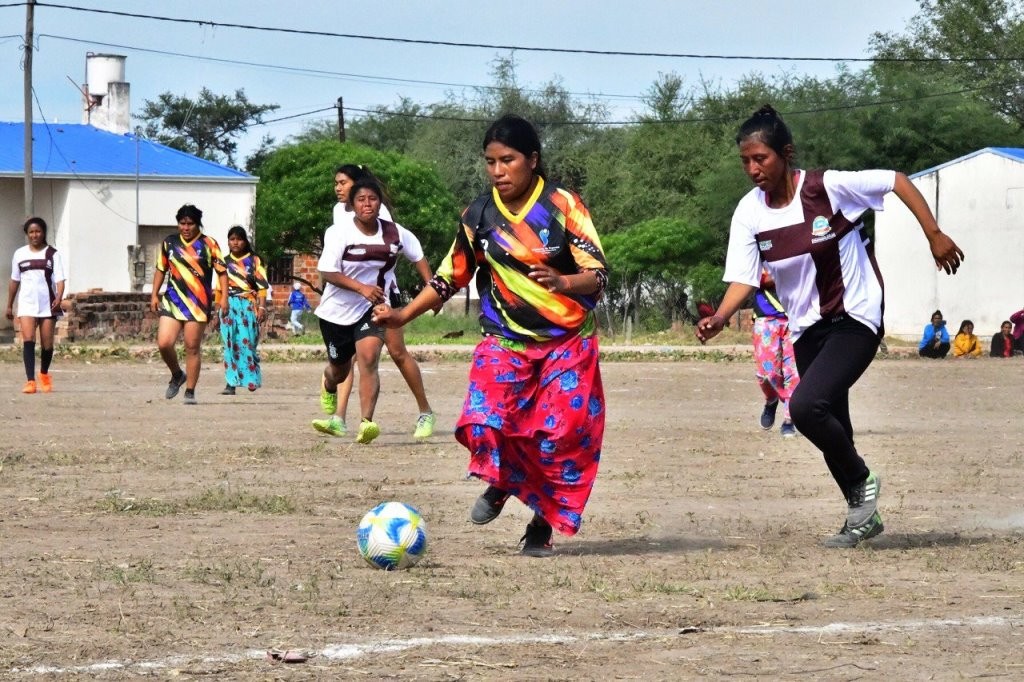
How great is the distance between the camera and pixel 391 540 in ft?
21.9

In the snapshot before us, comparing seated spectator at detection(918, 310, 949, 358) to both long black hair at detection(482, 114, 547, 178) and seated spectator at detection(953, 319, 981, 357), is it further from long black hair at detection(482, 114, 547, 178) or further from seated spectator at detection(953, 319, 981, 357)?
long black hair at detection(482, 114, 547, 178)

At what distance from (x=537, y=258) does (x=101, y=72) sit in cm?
4416

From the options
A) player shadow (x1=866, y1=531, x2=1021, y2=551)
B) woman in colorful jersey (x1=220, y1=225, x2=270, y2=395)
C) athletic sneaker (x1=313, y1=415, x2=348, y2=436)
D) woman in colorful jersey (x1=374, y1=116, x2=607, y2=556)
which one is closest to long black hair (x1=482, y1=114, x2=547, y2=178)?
woman in colorful jersey (x1=374, y1=116, x2=607, y2=556)

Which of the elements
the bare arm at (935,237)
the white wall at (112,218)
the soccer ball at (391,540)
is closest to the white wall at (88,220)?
the white wall at (112,218)

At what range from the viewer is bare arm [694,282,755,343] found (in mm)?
6930

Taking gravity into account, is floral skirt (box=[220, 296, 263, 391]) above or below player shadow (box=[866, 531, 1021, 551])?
above

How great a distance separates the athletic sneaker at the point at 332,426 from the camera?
12555 millimetres

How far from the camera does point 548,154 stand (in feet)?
220

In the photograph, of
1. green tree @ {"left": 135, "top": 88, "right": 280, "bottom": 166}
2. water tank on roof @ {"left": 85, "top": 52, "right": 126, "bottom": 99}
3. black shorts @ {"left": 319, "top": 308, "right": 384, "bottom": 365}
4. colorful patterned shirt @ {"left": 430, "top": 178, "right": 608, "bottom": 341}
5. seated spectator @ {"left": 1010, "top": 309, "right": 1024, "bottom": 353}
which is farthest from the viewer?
green tree @ {"left": 135, "top": 88, "right": 280, "bottom": 166}

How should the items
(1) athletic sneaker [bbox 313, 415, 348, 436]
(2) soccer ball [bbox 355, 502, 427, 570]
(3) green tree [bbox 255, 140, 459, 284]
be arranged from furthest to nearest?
1. (3) green tree [bbox 255, 140, 459, 284]
2. (1) athletic sneaker [bbox 313, 415, 348, 436]
3. (2) soccer ball [bbox 355, 502, 427, 570]

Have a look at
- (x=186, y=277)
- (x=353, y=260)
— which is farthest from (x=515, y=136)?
(x=186, y=277)

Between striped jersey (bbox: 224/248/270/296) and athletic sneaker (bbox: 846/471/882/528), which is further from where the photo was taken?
striped jersey (bbox: 224/248/270/296)

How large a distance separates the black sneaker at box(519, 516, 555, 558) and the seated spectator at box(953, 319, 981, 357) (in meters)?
23.9

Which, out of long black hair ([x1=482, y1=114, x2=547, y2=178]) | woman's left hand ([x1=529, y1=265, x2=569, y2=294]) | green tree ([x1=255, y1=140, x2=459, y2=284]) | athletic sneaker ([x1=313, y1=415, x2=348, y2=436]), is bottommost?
athletic sneaker ([x1=313, y1=415, x2=348, y2=436])
